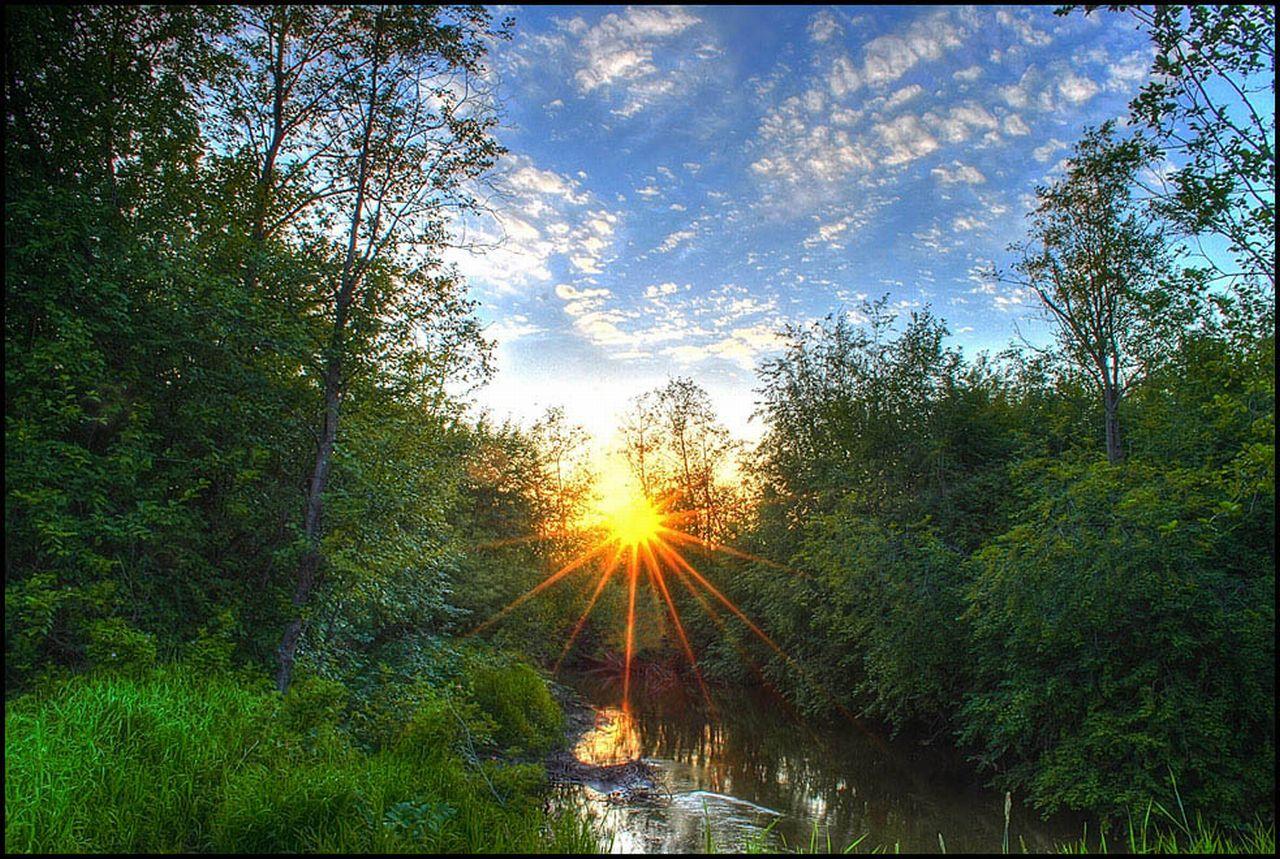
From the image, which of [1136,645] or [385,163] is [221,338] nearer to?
[385,163]

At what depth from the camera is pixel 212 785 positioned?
4949 millimetres

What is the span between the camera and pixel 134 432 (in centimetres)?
722

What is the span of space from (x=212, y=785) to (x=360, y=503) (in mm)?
4431

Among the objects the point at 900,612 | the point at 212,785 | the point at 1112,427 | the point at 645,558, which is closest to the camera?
the point at 212,785

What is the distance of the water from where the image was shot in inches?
335

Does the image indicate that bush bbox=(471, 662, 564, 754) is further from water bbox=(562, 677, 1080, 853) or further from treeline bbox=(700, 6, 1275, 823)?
treeline bbox=(700, 6, 1275, 823)

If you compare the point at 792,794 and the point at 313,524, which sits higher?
the point at 313,524

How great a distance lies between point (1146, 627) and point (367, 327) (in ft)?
36.6

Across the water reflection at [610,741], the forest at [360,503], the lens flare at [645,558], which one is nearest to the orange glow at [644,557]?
the lens flare at [645,558]

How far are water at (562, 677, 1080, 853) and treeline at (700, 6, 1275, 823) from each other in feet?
2.26

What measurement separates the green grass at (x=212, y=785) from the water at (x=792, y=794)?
2.00 metres

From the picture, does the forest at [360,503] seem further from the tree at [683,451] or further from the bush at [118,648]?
the tree at [683,451]

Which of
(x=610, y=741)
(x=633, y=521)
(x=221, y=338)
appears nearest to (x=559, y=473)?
A: (x=633, y=521)

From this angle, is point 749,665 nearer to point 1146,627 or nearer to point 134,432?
point 1146,627
